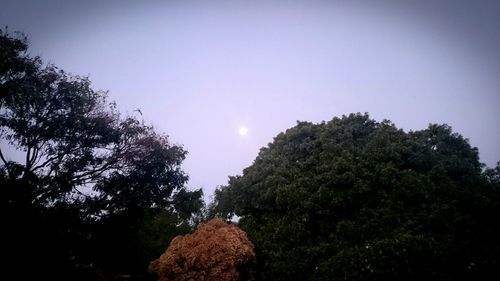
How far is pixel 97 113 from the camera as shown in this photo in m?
17.3

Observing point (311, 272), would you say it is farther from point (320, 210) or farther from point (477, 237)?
point (477, 237)

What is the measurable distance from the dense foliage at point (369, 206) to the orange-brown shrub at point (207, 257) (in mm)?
1192

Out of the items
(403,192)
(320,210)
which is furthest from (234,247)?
(403,192)

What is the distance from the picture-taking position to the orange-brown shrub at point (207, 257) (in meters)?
12.3

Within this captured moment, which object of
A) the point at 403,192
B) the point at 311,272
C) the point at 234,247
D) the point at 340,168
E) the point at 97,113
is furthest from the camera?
the point at 97,113

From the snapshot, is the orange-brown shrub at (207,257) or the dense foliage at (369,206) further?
the orange-brown shrub at (207,257)

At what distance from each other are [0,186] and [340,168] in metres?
13.5

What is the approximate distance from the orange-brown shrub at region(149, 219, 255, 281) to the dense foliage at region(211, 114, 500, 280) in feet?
3.91

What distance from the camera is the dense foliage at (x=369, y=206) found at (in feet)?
36.0

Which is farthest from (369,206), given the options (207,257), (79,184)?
(79,184)

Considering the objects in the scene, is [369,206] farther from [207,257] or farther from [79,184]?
[79,184]

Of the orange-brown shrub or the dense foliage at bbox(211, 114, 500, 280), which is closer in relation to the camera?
the dense foliage at bbox(211, 114, 500, 280)

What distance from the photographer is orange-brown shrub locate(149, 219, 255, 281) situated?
1232cm

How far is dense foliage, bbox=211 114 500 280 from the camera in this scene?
11.0 metres
